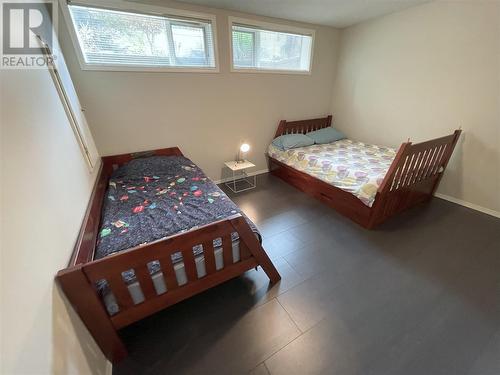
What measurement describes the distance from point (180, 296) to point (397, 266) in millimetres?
1777

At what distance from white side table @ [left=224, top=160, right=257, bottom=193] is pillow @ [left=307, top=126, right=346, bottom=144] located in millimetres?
1255

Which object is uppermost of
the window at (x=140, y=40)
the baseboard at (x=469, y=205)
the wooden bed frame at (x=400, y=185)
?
the window at (x=140, y=40)

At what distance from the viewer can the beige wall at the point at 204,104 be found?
88.4 inches

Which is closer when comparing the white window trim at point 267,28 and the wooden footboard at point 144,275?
the wooden footboard at point 144,275

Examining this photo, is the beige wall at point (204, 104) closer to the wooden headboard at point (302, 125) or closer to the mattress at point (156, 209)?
the wooden headboard at point (302, 125)

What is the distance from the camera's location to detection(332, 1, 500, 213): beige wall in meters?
2.16

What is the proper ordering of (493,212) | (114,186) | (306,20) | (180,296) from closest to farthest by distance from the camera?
1. (180,296)
2. (114,186)
3. (493,212)
4. (306,20)

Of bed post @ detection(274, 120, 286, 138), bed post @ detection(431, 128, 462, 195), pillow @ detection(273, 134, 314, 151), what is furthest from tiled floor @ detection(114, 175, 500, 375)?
bed post @ detection(274, 120, 286, 138)

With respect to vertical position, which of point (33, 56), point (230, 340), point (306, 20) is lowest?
point (230, 340)

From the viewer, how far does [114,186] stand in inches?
81.5

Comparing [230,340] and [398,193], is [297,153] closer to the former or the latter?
[398,193]

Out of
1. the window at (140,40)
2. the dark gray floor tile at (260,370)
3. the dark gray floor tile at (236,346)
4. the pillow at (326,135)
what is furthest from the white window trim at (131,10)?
the dark gray floor tile at (260,370)

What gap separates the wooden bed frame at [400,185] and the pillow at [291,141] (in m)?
0.51

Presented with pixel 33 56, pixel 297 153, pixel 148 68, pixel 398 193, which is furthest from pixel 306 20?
pixel 33 56
